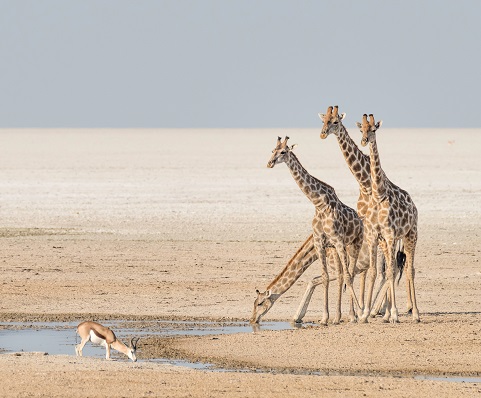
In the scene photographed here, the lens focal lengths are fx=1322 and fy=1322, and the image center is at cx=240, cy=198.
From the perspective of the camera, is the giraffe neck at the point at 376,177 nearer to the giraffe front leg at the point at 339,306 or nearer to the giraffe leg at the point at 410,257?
the giraffe leg at the point at 410,257

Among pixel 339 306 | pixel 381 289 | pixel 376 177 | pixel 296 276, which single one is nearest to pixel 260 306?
pixel 296 276

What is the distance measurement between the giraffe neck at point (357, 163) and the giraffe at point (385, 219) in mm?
331

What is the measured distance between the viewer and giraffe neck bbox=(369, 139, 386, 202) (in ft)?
52.4

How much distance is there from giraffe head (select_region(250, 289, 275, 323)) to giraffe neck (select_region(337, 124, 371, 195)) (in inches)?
72.6

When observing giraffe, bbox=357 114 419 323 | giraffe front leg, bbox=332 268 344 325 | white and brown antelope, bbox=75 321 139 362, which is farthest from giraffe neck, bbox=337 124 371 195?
white and brown antelope, bbox=75 321 139 362

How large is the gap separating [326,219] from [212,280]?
555cm

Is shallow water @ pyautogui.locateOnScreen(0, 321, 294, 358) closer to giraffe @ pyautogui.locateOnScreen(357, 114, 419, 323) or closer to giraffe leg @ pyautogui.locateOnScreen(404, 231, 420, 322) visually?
giraffe @ pyautogui.locateOnScreen(357, 114, 419, 323)

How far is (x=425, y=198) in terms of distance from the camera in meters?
36.9

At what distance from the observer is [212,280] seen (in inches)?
838

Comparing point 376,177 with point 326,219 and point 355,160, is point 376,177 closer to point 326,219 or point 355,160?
point 355,160

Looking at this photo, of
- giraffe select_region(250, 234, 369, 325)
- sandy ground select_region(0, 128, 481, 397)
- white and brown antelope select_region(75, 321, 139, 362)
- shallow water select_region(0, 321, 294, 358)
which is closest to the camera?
sandy ground select_region(0, 128, 481, 397)

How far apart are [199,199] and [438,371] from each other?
23484 millimetres

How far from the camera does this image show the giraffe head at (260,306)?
16750 mm
